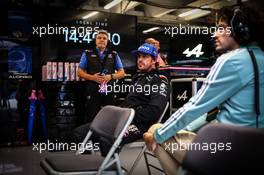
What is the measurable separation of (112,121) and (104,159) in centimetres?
28

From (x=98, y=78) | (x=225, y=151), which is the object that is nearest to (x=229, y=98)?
(x=225, y=151)

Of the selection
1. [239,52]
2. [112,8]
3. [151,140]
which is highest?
[112,8]

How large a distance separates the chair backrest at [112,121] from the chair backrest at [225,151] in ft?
2.31

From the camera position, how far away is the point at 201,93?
142cm

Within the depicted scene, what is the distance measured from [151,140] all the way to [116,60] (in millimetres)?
2707

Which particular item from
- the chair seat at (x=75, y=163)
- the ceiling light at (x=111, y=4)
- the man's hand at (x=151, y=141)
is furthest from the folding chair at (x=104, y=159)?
the ceiling light at (x=111, y=4)

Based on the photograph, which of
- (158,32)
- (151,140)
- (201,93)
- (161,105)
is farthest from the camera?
(158,32)

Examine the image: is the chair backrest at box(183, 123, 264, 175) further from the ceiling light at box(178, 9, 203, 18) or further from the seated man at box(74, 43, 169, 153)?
the ceiling light at box(178, 9, 203, 18)

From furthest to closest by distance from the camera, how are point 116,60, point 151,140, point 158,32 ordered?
point 158,32
point 116,60
point 151,140

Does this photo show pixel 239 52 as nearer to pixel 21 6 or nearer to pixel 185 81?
pixel 185 81

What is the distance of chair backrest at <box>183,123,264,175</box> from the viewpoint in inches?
37.9

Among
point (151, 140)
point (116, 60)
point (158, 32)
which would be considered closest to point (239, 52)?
point (151, 140)

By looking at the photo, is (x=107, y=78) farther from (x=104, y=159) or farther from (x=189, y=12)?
(x=189, y=12)

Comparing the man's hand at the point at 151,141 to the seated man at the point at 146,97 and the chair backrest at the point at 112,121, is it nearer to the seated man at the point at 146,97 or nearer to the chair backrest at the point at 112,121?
the chair backrest at the point at 112,121
